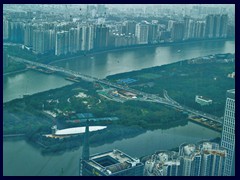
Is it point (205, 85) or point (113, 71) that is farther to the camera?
point (113, 71)

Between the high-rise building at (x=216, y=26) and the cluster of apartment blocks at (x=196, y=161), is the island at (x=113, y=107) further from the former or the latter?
the high-rise building at (x=216, y=26)

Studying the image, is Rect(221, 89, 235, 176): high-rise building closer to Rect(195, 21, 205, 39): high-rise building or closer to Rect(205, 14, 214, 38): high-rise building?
Rect(195, 21, 205, 39): high-rise building

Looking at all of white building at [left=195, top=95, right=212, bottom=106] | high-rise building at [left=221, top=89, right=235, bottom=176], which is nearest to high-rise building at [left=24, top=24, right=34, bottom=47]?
white building at [left=195, top=95, right=212, bottom=106]

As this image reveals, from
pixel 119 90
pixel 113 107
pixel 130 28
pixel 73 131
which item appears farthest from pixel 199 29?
pixel 73 131

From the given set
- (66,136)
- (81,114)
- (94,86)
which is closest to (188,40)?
(94,86)

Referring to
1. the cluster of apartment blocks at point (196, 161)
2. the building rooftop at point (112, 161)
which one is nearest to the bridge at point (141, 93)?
the cluster of apartment blocks at point (196, 161)

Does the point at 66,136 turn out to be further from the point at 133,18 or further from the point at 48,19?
the point at 133,18
